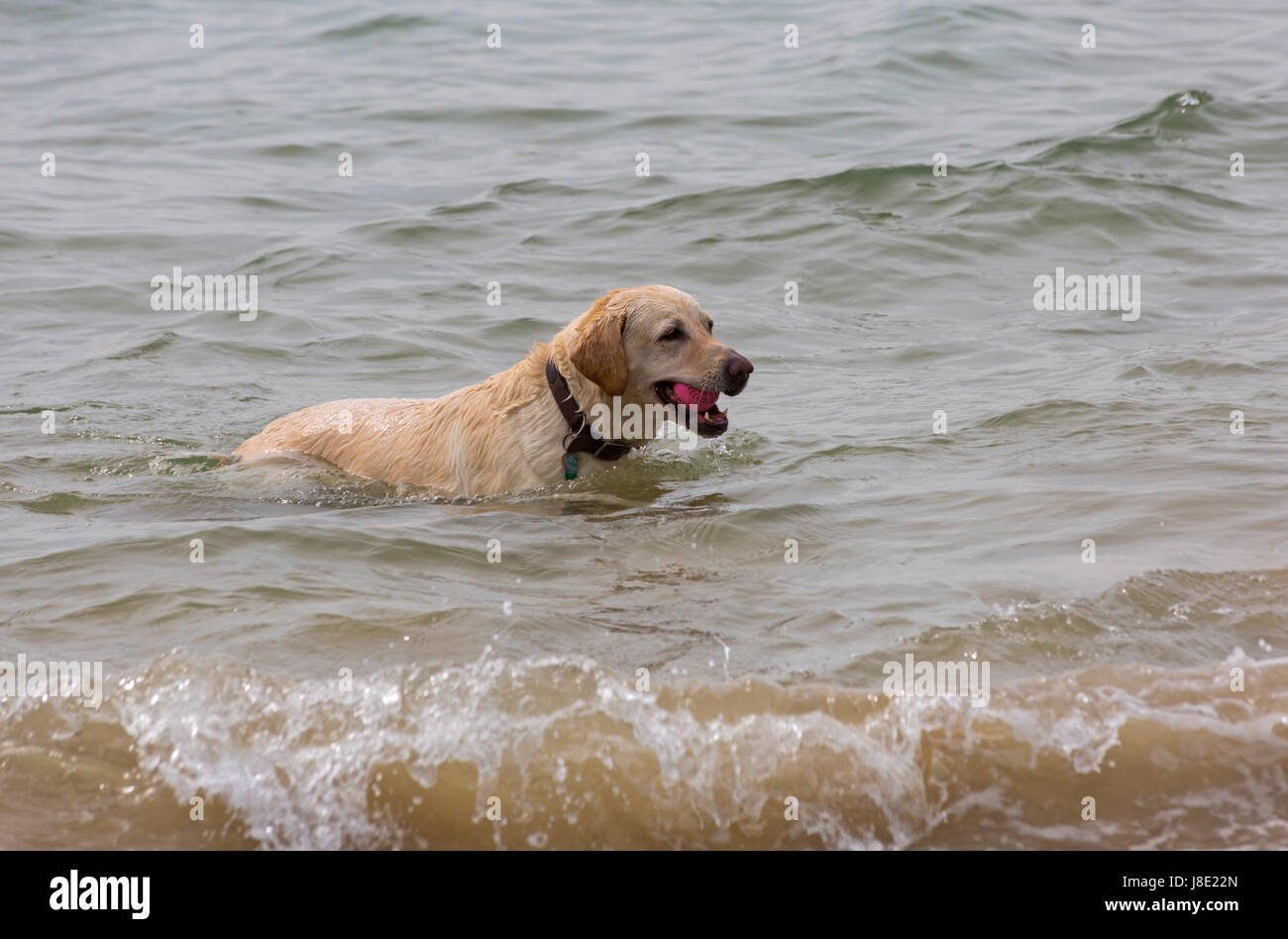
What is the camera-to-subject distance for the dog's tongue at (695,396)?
7332mm

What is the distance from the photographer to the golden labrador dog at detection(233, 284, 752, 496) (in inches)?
286

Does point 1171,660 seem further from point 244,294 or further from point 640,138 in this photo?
point 640,138

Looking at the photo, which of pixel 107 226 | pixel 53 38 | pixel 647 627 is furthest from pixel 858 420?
pixel 53 38

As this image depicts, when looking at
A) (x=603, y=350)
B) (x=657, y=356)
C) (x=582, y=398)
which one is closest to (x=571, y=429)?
(x=582, y=398)

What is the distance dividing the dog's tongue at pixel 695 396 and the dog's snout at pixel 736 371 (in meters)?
0.13

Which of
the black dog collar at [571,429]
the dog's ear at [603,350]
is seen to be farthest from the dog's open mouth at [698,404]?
the black dog collar at [571,429]

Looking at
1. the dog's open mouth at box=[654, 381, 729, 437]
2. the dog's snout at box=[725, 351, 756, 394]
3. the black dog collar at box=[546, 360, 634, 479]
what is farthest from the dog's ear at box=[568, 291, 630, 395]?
the dog's snout at box=[725, 351, 756, 394]

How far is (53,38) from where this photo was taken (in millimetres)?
22250

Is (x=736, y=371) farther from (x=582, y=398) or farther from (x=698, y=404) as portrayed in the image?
(x=582, y=398)

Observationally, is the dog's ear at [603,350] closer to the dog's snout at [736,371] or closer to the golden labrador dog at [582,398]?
the golden labrador dog at [582,398]

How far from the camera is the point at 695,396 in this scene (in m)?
7.34

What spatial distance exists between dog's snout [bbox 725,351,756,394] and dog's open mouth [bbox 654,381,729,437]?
11 cm

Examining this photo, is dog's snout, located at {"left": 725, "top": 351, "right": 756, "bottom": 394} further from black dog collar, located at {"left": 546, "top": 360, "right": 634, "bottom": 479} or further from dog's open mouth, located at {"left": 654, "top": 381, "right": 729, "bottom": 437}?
black dog collar, located at {"left": 546, "top": 360, "right": 634, "bottom": 479}
